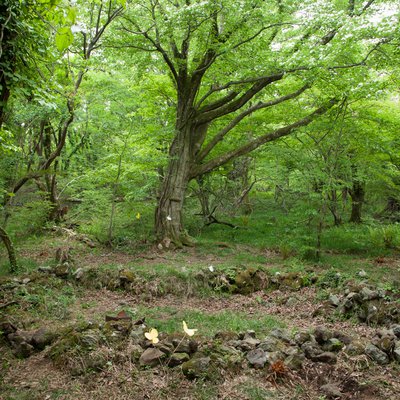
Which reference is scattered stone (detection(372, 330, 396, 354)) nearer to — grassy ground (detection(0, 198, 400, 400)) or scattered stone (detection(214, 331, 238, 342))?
grassy ground (detection(0, 198, 400, 400))

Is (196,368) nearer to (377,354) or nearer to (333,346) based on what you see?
(333,346)

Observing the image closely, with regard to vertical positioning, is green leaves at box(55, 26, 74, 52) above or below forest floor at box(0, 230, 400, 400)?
above

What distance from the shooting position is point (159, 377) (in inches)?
133

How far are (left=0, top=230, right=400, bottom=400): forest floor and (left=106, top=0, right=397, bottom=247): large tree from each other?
9.16 feet

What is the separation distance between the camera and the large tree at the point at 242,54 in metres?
7.43

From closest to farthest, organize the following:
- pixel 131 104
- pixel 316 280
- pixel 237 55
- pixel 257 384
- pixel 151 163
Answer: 1. pixel 257 384
2. pixel 316 280
3. pixel 237 55
4. pixel 151 163
5. pixel 131 104

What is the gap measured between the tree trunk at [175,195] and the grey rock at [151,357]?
6.27 m

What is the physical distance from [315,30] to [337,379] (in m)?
8.34

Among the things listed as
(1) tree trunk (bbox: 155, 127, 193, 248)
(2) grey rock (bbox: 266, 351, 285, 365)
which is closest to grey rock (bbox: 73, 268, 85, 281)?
(1) tree trunk (bbox: 155, 127, 193, 248)

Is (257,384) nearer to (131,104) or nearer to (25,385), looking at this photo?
(25,385)

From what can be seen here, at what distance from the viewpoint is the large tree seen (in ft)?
24.4

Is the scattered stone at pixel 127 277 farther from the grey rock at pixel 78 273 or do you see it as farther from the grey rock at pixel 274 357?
the grey rock at pixel 274 357

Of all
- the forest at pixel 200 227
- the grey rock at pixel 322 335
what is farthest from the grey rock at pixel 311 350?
the grey rock at pixel 322 335

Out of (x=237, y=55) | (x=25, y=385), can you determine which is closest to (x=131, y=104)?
(x=237, y=55)
